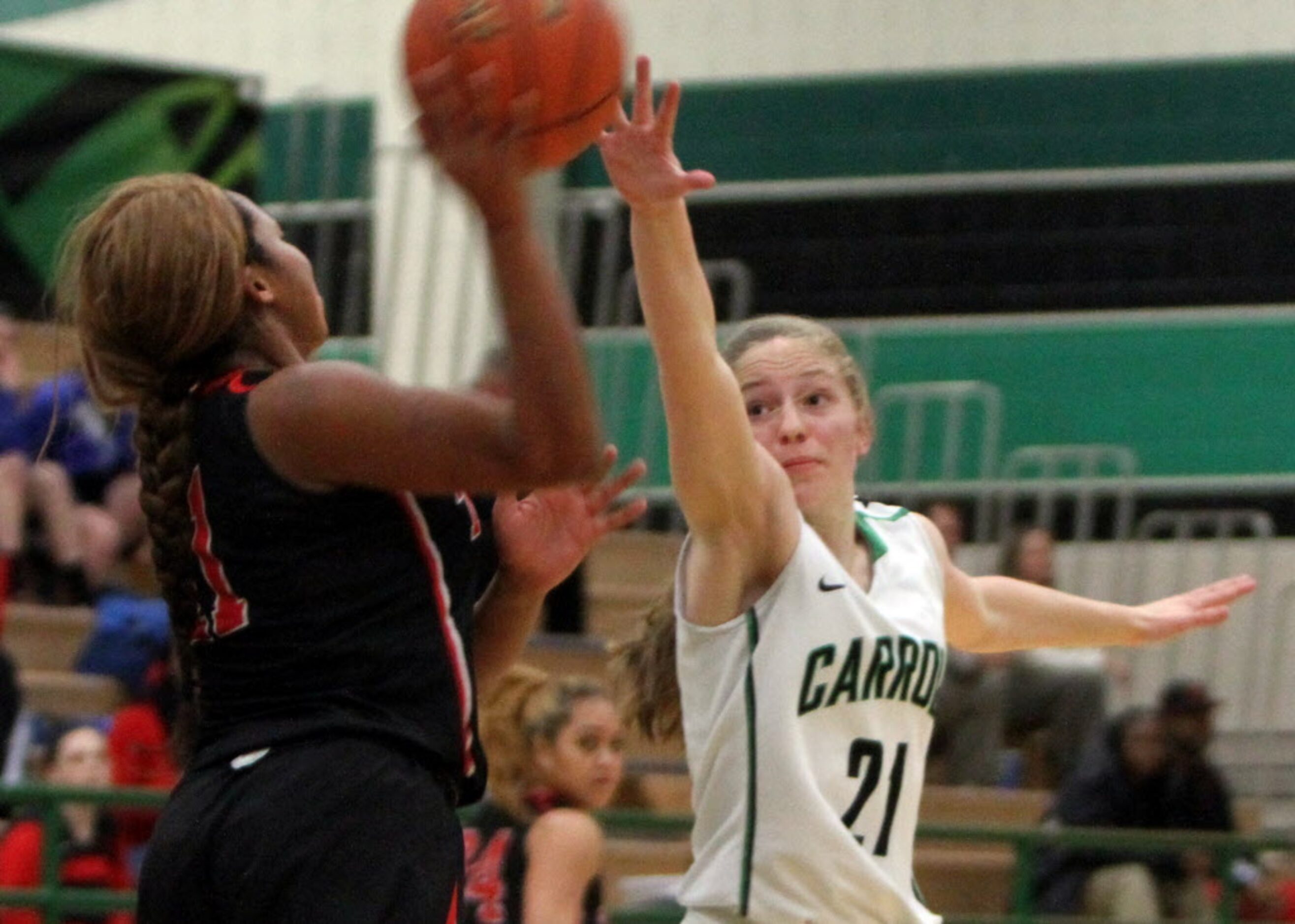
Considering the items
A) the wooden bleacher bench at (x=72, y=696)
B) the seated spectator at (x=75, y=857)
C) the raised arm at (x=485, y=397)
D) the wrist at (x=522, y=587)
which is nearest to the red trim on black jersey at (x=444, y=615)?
the raised arm at (x=485, y=397)

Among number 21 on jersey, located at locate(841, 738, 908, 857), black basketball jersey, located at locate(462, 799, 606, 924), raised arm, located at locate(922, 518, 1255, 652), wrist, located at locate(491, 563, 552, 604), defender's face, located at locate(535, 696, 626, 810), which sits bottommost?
black basketball jersey, located at locate(462, 799, 606, 924)

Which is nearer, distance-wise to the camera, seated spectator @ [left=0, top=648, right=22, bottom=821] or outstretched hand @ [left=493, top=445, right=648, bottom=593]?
outstretched hand @ [left=493, top=445, right=648, bottom=593]

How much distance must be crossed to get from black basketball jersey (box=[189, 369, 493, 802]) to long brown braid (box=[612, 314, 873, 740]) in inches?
35.2

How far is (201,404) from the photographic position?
7.83ft

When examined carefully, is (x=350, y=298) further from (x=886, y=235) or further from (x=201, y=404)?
(x=201, y=404)

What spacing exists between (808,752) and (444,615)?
2.31 ft

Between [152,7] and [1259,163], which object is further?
[152,7]

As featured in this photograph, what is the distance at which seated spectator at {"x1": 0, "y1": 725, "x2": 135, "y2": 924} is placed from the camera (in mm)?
5949

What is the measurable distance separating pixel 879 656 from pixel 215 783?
970mm

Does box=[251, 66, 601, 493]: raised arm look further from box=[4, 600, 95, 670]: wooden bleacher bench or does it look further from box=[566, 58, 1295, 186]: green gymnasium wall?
box=[566, 58, 1295, 186]: green gymnasium wall

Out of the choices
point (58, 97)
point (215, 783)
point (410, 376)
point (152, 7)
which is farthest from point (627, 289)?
point (215, 783)

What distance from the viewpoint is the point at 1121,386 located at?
9047mm

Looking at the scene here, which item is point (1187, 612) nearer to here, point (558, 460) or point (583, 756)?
point (583, 756)

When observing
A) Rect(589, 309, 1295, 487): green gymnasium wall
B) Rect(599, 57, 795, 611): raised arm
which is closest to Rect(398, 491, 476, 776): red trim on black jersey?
Rect(599, 57, 795, 611): raised arm
